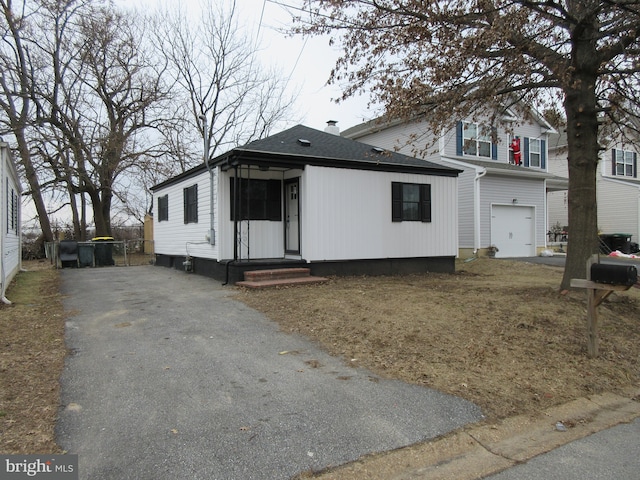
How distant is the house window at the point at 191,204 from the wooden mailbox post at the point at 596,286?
31.3 ft

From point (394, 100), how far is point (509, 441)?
6.56m

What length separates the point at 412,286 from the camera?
30.3ft

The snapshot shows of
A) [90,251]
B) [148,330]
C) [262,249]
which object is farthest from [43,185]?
[148,330]

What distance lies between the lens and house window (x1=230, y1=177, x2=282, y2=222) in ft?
34.4

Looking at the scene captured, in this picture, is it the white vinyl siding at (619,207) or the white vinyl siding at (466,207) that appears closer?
the white vinyl siding at (466,207)

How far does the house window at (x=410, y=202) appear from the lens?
11516 millimetres

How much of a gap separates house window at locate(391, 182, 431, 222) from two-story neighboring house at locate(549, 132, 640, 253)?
503 inches

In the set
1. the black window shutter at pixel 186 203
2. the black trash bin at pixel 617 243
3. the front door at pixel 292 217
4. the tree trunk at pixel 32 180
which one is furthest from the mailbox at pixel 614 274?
the tree trunk at pixel 32 180

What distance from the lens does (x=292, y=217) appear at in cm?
1101

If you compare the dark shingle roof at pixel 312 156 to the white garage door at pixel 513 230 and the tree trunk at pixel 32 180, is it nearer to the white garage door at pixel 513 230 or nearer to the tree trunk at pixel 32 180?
the white garage door at pixel 513 230

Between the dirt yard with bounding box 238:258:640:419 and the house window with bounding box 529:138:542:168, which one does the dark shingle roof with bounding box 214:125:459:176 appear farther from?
the house window with bounding box 529:138:542:168

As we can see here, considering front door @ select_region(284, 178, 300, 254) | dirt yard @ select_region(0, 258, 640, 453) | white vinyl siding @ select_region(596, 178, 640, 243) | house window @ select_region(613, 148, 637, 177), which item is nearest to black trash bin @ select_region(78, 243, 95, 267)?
dirt yard @ select_region(0, 258, 640, 453)

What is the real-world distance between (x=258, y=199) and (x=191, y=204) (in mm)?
2502

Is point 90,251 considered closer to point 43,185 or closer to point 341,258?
point 43,185
